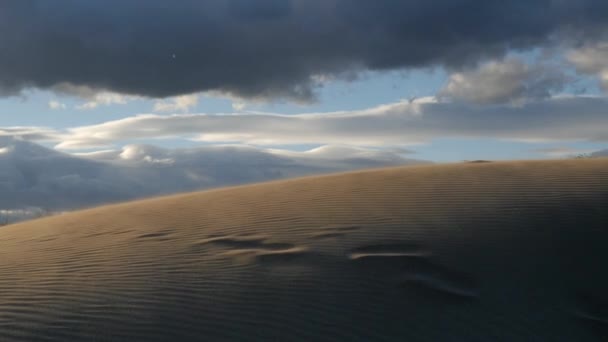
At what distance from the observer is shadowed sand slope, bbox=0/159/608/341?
5.14m

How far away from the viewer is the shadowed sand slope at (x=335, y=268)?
5.14 m

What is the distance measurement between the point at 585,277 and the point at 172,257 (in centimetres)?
320

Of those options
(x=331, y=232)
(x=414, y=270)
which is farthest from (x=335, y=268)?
(x=331, y=232)

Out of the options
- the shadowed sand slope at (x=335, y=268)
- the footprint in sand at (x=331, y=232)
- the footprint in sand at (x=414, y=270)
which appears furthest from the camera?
the footprint in sand at (x=331, y=232)

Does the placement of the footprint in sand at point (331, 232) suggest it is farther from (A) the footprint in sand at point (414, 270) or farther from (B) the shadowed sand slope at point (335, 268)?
(A) the footprint in sand at point (414, 270)

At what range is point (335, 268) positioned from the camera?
19.7 feet

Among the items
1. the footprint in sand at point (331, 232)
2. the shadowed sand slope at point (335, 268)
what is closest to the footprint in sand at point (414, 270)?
the shadowed sand slope at point (335, 268)

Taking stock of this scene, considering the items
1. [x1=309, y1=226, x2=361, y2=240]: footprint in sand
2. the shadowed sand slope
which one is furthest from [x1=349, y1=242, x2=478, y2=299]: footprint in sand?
[x1=309, y1=226, x2=361, y2=240]: footprint in sand

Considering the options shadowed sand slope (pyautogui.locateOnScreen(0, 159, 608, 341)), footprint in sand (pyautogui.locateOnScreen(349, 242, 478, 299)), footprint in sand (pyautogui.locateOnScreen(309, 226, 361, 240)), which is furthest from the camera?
footprint in sand (pyautogui.locateOnScreen(309, 226, 361, 240))

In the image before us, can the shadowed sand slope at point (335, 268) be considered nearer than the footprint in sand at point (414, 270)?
Yes

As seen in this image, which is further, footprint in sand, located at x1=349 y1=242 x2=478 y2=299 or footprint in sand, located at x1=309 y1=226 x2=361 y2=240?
footprint in sand, located at x1=309 y1=226 x2=361 y2=240

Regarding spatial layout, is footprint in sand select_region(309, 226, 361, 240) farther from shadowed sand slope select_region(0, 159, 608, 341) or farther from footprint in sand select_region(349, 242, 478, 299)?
footprint in sand select_region(349, 242, 478, 299)

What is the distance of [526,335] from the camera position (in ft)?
17.3

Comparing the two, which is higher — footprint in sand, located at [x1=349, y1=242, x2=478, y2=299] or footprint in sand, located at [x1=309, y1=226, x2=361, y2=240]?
footprint in sand, located at [x1=309, y1=226, x2=361, y2=240]
